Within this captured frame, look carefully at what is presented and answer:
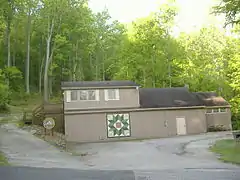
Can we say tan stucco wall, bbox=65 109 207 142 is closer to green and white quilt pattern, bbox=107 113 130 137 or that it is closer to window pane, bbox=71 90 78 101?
green and white quilt pattern, bbox=107 113 130 137

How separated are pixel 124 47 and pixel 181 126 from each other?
638 inches

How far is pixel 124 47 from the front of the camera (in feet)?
143

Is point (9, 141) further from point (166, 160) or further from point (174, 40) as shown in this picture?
point (174, 40)

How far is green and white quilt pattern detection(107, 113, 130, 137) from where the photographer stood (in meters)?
28.8

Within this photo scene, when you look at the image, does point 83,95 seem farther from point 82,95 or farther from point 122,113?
point 122,113

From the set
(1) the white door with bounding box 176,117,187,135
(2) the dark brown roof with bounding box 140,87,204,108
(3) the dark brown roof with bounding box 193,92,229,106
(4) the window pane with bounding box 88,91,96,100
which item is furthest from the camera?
(3) the dark brown roof with bounding box 193,92,229,106

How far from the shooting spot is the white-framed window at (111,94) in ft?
94.8

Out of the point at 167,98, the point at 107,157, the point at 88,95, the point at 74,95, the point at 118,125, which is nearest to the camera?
the point at 107,157

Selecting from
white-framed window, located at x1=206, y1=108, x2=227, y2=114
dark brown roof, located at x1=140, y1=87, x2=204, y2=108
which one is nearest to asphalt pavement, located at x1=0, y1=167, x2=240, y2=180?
dark brown roof, located at x1=140, y1=87, x2=204, y2=108

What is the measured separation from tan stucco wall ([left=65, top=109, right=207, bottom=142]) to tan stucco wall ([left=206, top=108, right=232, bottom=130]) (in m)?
1.62

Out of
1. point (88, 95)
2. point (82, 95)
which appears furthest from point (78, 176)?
point (88, 95)

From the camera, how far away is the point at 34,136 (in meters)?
22.2

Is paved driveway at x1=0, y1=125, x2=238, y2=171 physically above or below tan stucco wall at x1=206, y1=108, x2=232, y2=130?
below

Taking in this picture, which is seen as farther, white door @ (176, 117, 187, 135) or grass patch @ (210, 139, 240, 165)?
white door @ (176, 117, 187, 135)
